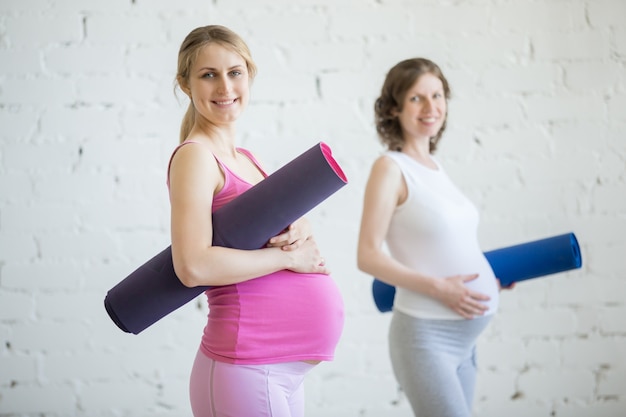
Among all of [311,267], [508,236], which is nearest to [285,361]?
[311,267]

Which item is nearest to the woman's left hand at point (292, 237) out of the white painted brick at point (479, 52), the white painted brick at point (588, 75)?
the white painted brick at point (479, 52)

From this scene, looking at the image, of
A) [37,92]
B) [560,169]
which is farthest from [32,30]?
[560,169]

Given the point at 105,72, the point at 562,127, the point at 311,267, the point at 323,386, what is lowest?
the point at 323,386

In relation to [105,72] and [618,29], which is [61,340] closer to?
[105,72]

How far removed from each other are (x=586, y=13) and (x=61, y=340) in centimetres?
202

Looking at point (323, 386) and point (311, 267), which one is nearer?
point (311, 267)

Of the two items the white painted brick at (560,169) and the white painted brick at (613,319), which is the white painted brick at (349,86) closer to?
the white painted brick at (560,169)

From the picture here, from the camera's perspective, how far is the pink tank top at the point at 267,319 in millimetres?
1194

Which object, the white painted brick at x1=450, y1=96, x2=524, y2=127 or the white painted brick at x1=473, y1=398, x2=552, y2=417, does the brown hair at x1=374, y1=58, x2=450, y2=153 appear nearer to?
the white painted brick at x1=450, y1=96, x2=524, y2=127

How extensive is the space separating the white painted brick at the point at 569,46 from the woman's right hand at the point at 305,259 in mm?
1500

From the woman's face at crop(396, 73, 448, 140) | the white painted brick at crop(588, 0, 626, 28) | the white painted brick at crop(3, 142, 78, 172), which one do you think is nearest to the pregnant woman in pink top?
the woman's face at crop(396, 73, 448, 140)

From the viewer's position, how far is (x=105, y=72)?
233cm

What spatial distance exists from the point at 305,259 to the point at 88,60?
139 centimetres

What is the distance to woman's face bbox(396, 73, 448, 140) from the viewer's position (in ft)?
5.81
